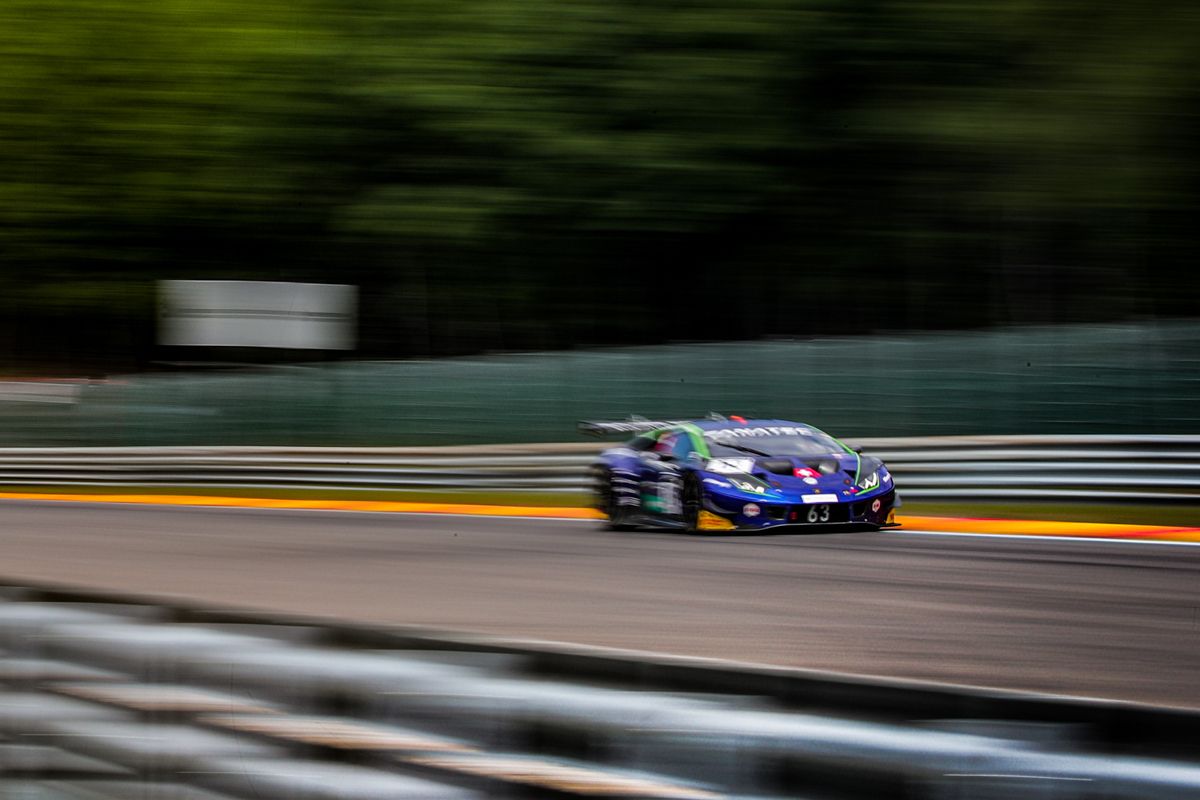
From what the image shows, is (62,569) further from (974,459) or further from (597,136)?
(597,136)

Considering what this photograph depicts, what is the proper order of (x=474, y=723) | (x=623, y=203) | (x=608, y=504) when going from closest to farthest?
(x=474, y=723), (x=608, y=504), (x=623, y=203)

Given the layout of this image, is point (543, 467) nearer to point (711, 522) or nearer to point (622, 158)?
point (711, 522)

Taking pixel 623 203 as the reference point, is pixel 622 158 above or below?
above

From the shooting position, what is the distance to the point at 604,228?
1264 inches

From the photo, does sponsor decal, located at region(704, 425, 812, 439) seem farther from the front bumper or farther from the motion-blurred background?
the motion-blurred background

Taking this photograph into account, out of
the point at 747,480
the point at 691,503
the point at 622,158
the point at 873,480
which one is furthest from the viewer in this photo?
the point at 622,158

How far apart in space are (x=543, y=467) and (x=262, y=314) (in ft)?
25.2

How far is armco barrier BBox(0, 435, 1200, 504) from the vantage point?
16.6 meters

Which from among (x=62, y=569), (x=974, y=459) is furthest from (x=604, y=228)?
(x=62, y=569)

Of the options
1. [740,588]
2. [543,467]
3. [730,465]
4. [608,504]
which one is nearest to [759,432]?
[730,465]

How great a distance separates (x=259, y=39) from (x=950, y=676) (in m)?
32.8

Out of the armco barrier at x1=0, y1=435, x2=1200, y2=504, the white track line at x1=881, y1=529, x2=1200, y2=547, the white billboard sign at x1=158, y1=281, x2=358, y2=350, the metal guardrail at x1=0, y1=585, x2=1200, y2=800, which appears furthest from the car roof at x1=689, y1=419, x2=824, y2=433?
the white billboard sign at x1=158, y1=281, x2=358, y2=350

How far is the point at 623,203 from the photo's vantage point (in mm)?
31359

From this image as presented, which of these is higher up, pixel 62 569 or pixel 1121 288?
pixel 1121 288
